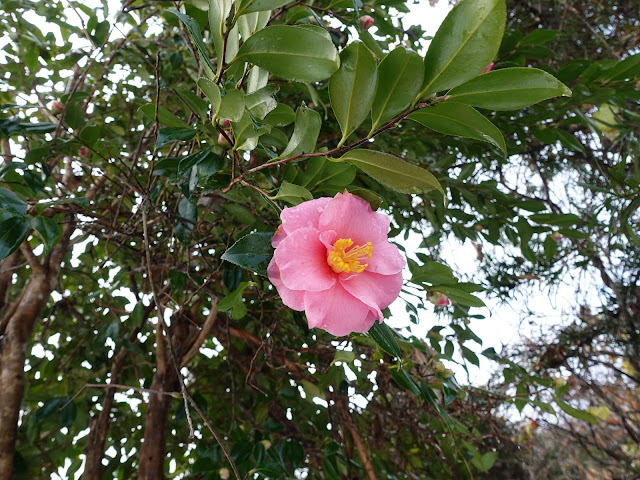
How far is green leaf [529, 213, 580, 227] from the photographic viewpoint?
1273mm

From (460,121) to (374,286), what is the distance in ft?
0.78

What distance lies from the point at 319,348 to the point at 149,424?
0.50 meters

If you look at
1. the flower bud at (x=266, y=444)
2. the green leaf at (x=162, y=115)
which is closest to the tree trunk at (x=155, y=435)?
the flower bud at (x=266, y=444)

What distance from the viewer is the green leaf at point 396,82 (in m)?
0.49

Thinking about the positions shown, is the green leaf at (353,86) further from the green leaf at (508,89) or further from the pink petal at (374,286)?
the pink petal at (374,286)

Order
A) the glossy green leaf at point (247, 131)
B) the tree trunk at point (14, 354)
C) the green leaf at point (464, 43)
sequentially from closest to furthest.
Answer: the green leaf at point (464, 43) < the glossy green leaf at point (247, 131) < the tree trunk at point (14, 354)

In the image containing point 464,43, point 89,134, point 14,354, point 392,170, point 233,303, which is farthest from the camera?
point 14,354

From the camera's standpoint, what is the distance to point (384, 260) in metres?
0.63

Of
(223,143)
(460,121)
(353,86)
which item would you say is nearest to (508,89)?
(460,121)

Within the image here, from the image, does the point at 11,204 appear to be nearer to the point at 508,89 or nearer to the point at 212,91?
the point at 212,91

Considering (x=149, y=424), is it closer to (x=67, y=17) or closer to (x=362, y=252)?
(x=362, y=252)

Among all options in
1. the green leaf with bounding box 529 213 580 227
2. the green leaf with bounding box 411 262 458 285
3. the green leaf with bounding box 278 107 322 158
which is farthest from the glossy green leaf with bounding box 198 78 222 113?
the green leaf with bounding box 529 213 580 227

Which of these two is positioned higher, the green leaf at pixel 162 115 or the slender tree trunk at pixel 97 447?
the green leaf at pixel 162 115

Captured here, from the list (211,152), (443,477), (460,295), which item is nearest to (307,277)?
(211,152)
